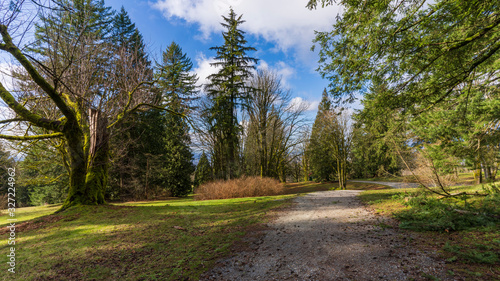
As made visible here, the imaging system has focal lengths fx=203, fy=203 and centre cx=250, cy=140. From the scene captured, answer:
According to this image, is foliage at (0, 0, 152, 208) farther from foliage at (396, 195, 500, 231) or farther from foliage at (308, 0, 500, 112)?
foliage at (396, 195, 500, 231)

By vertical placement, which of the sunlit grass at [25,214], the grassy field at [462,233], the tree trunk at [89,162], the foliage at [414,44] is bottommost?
the sunlit grass at [25,214]

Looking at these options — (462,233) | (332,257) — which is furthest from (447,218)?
(332,257)

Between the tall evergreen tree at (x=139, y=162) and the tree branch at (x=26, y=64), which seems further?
the tall evergreen tree at (x=139, y=162)

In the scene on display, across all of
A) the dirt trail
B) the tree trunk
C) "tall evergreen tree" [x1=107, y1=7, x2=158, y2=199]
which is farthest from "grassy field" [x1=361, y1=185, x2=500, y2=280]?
"tall evergreen tree" [x1=107, y1=7, x2=158, y2=199]

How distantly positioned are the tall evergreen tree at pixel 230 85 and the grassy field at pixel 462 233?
48.9ft

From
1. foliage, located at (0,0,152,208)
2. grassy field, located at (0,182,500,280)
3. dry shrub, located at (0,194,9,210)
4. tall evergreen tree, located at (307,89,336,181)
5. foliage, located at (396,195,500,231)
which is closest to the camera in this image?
grassy field, located at (0,182,500,280)

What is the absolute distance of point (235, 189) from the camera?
531 inches

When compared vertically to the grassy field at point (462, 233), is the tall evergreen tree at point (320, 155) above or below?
above

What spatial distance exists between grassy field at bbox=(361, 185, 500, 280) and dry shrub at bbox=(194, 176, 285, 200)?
9.74 m

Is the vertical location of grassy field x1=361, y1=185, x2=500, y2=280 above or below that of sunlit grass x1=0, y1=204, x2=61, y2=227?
above

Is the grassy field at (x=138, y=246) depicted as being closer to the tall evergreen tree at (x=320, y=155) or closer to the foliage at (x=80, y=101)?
the foliage at (x=80, y=101)

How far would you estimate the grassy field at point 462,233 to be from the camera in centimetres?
244

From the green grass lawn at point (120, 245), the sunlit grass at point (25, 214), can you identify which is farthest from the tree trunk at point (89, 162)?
the sunlit grass at point (25, 214)

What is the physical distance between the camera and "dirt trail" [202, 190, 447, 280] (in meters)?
2.57
